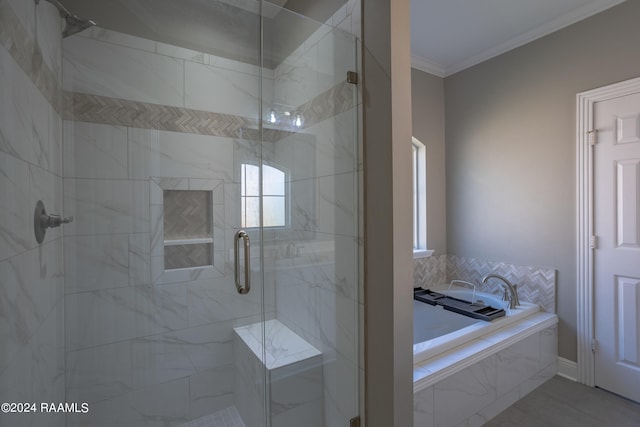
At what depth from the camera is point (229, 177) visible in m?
2.12

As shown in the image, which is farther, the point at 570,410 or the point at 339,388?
the point at 570,410

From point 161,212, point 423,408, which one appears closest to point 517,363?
point 423,408

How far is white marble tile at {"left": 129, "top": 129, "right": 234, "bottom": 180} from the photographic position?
1.83 m

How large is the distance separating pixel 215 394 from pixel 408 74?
7.34ft

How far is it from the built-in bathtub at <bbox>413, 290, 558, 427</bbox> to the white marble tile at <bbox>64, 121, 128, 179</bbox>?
2.05 meters

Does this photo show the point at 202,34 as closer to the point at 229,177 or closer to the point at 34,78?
the point at 229,177

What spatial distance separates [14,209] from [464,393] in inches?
87.9

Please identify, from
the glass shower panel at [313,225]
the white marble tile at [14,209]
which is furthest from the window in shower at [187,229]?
the white marble tile at [14,209]

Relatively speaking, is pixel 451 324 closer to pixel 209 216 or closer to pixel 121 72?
pixel 209 216

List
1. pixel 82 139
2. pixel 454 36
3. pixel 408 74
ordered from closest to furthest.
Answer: pixel 408 74, pixel 82 139, pixel 454 36

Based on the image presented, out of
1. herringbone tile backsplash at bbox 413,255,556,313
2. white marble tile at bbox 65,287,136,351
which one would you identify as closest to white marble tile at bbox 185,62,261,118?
white marble tile at bbox 65,287,136,351

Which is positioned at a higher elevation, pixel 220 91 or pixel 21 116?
pixel 220 91

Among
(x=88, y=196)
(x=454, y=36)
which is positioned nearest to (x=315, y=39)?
(x=88, y=196)

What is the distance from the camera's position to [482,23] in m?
2.44
